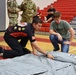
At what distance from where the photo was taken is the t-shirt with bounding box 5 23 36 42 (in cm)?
341

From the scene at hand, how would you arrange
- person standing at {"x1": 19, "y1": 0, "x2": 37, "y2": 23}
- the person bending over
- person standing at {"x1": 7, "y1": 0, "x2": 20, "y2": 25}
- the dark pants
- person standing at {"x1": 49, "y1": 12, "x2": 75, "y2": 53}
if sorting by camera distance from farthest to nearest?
person standing at {"x1": 7, "y1": 0, "x2": 20, "y2": 25}, person standing at {"x1": 19, "y1": 0, "x2": 37, "y2": 23}, person standing at {"x1": 49, "y1": 12, "x2": 75, "y2": 53}, the dark pants, the person bending over

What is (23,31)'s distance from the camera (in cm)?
347

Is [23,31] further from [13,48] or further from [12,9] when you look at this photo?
[12,9]

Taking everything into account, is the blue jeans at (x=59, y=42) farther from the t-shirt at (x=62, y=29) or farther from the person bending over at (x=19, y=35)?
the person bending over at (x=19, y=35)

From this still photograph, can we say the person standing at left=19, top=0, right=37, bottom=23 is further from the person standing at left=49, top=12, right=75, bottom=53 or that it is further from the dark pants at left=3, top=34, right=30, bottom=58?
the dark pants at left=3, top=34, right=30, bottom=58

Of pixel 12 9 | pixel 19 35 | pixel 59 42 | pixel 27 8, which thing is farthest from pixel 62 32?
pixel 12 9

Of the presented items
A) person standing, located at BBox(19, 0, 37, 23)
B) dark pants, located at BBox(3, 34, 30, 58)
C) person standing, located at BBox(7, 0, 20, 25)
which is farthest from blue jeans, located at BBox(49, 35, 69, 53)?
person standing, located at BBox(7, 0, 20, 25)

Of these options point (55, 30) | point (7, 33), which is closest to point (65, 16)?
point (55, 30)

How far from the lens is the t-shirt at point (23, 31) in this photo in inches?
134

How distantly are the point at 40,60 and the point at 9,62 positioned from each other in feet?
1.56

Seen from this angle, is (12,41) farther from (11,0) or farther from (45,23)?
(45,23)

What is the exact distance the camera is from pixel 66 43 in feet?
13.0

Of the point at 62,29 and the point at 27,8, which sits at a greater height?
the point at 27,8

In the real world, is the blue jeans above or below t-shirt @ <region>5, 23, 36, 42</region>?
below
